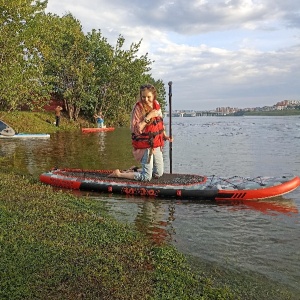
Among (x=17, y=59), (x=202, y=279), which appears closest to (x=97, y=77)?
(x=17, y=59)

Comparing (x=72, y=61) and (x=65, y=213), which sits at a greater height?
(x=72, y=61)

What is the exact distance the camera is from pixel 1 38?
77.4 ft

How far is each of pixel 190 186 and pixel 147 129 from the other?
2.12m

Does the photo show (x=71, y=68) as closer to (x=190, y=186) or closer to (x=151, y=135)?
(x=151, y=135)

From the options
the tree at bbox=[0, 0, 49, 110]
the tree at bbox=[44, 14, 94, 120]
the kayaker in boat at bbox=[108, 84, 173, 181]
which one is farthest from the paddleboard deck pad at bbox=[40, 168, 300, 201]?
the tree at bbox=[44, 14, 94, 120]

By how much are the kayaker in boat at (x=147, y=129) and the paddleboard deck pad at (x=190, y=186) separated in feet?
1.90

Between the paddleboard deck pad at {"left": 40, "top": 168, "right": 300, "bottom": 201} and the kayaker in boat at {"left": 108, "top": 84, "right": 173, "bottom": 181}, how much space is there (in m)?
0.58

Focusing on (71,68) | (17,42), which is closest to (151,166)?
(17,42)

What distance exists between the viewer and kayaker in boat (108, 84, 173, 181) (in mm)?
10678

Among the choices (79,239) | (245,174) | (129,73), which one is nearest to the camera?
(79,239)

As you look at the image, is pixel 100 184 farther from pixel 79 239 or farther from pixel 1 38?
pixel 1 38

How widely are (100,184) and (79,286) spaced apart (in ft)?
22.4

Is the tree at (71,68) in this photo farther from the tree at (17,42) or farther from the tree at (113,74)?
the tree at (17,42)

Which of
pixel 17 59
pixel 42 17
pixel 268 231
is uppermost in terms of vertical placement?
pixel 42 17
